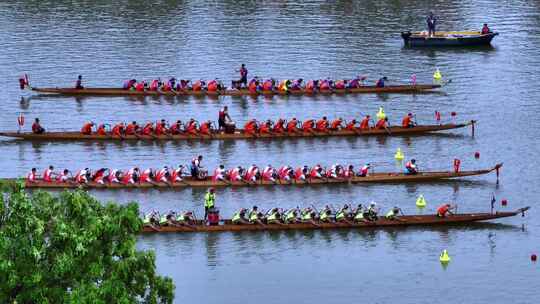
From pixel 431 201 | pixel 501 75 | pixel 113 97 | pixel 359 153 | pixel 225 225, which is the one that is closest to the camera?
pixel 225 225

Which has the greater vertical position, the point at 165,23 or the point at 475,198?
the point at 165,23

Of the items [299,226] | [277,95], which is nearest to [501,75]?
[277,95]

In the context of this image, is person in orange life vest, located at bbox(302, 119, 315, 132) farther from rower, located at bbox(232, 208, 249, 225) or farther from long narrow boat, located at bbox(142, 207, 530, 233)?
rower, located at bbox(232, 208, 249, 225)

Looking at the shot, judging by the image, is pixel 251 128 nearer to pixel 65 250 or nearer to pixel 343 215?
pixel 343 215

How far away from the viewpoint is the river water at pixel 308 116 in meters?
51.3

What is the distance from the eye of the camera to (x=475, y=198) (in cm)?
5962

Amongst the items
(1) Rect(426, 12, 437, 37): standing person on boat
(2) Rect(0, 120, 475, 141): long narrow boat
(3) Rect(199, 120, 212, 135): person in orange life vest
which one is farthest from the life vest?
(1) Rect(426, 12, 437, 37): standing person on boat

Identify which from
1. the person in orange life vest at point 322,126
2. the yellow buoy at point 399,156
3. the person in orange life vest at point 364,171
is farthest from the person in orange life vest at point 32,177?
the yellow buoy at point 399,156

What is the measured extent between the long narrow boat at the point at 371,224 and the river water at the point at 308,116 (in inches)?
11.4

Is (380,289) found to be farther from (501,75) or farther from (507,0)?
(507,0)

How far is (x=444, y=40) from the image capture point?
3580 inches

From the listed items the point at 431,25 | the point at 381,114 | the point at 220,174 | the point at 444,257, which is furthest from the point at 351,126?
the point at 431,25

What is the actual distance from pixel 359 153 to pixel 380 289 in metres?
17.1

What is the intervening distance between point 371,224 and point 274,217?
12.3 feet
